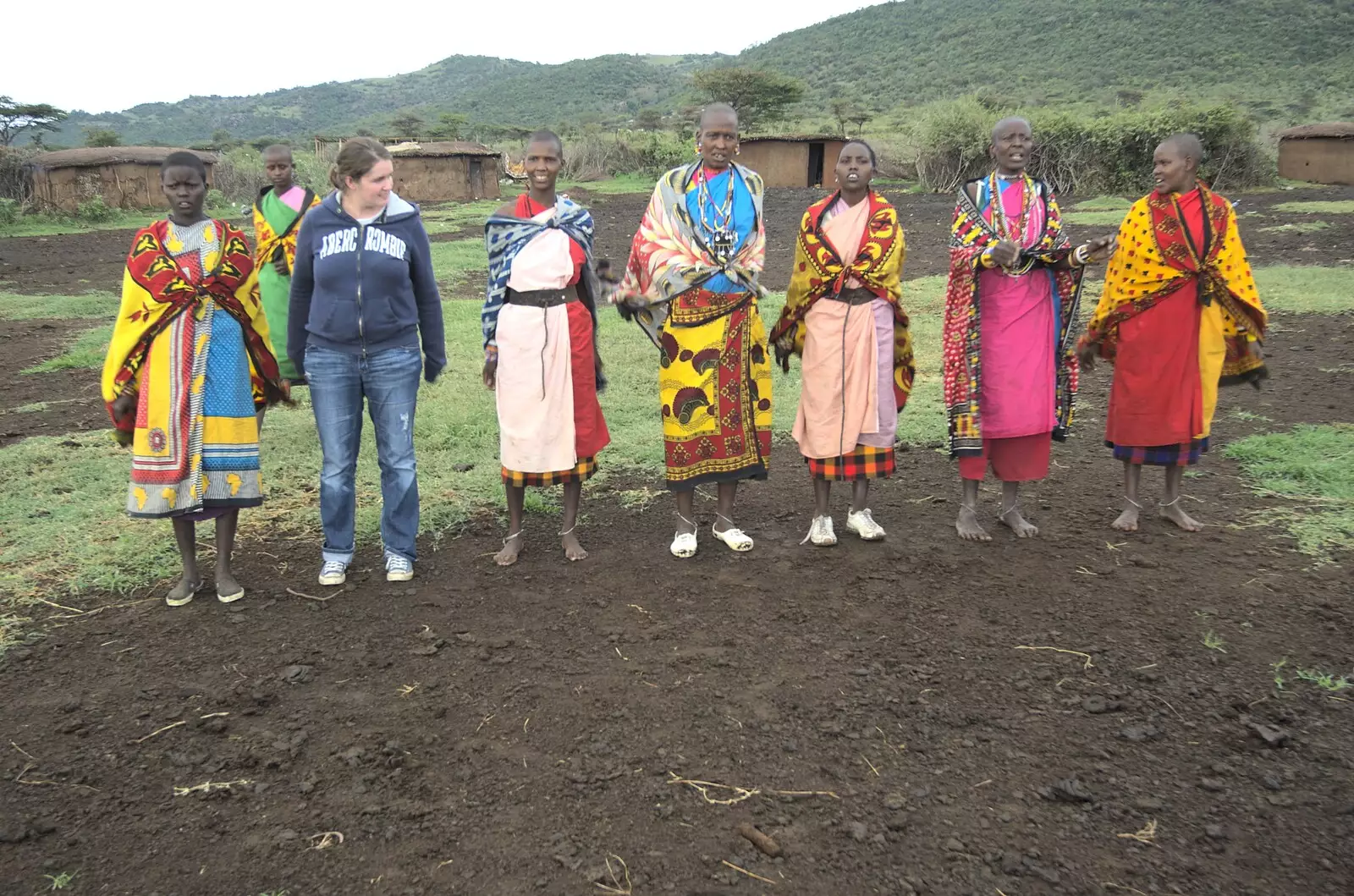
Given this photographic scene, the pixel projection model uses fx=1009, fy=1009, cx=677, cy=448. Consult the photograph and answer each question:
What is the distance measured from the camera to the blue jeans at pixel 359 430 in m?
4.28

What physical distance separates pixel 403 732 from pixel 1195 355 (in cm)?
399

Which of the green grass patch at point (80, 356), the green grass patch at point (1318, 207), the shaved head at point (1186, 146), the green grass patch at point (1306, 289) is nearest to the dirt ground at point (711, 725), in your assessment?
the shaved head at point (1186, 146)

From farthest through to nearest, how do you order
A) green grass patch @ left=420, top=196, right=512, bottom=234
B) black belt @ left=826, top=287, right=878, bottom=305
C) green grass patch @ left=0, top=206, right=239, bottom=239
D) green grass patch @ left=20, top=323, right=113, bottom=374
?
green grass patch @ left=0, top=206, right=239, bottom=239
green grass patch @ left=420, top=196, right=512, bottom=234
green grass patch @ left=20, top=323, right=113, bottom=374
black belt @ left=826, top=287, right=878, bottom=305

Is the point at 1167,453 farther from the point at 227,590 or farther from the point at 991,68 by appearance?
the point at 991,68

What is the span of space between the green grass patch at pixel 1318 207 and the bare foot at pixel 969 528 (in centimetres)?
1683

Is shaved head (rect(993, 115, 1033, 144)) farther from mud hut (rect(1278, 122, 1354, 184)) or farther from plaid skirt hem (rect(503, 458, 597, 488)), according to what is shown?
mud hut (rect(1278, 122, 1354, 184))

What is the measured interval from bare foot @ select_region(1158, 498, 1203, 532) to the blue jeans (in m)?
3.64

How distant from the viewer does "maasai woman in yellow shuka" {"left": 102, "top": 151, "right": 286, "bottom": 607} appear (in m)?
4.12

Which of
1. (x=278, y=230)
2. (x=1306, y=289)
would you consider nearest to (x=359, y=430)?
(x=278, y=230)

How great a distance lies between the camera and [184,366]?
4156mm

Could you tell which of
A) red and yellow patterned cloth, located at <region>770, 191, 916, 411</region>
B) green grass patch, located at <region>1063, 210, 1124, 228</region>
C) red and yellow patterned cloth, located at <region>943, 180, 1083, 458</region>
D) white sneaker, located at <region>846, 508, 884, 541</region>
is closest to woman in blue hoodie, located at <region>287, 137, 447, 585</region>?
red and yellow patterned cloth, located at <region>770, 191, 916, 411</region>

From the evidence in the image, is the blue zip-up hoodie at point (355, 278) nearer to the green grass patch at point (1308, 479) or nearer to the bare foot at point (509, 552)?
the bare foot at point (509, 552)

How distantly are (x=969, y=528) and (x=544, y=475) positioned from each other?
208cm

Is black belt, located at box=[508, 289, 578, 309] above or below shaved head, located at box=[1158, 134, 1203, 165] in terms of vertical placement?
below
